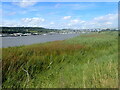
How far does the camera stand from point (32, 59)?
8.80 meters

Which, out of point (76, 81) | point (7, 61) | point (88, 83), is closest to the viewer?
point (88, 83)

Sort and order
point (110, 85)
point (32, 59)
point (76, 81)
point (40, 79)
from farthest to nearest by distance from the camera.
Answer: point (32, 59), point (40, 79), point (76, 81), point (110, 85)

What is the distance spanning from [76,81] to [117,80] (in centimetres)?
111

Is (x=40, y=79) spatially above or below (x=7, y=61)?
below

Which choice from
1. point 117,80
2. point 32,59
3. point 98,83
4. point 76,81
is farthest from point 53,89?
point 32,59

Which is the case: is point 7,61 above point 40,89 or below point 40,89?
above

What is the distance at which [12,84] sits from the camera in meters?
5.91

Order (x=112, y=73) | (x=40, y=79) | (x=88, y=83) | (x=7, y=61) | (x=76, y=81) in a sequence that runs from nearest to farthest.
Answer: (x=88, y=83)
(x=76, y=81)
(x=112, y=73)
(x=40, y=79)
(x=7, y=61)

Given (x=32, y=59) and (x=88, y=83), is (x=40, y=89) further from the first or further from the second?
(x=32, y=59)

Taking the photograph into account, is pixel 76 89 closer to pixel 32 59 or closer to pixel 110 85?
pixel 110 85

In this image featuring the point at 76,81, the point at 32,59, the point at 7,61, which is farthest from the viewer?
the point at 32,59

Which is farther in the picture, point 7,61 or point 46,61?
point 46,61

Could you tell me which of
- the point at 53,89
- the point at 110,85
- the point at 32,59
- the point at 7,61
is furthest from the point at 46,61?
the point at 110,85

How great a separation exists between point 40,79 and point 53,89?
182 centimetres
